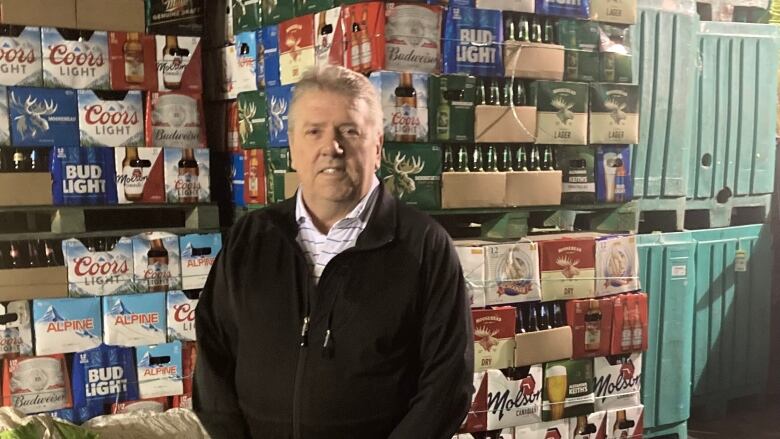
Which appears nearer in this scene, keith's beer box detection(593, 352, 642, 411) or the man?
the man

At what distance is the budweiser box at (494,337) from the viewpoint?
372cm

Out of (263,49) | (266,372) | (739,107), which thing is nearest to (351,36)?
(263,49)

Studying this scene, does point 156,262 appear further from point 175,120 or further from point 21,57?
point 21,57

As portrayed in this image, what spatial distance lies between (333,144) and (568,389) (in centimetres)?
225

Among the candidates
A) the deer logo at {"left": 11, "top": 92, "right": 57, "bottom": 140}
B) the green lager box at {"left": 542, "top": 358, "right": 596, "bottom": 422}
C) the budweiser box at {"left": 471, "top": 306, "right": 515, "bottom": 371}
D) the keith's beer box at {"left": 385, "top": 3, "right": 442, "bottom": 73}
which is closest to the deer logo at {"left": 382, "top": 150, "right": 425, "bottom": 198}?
the keith's beer box at {"left": 385, "top": 3, "right": 442, "bottom": 73}

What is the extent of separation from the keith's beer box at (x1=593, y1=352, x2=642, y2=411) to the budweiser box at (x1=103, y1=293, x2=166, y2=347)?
7.20 ft

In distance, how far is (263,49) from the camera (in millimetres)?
4285

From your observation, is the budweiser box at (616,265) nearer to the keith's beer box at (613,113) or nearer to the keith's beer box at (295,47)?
the keith's beer box at (613,113)

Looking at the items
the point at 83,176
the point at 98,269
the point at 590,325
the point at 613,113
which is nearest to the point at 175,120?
the point at 83,176

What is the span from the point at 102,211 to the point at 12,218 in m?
0.46

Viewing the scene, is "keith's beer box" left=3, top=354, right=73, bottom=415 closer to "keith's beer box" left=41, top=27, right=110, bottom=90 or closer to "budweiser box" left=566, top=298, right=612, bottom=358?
"keith's beer box" left=41, top=27, right=110, bottom=90

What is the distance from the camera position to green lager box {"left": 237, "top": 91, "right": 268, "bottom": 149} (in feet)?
14.1

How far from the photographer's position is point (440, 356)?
7.50 ft

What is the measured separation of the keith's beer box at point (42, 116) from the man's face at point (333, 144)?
2.34 metres
